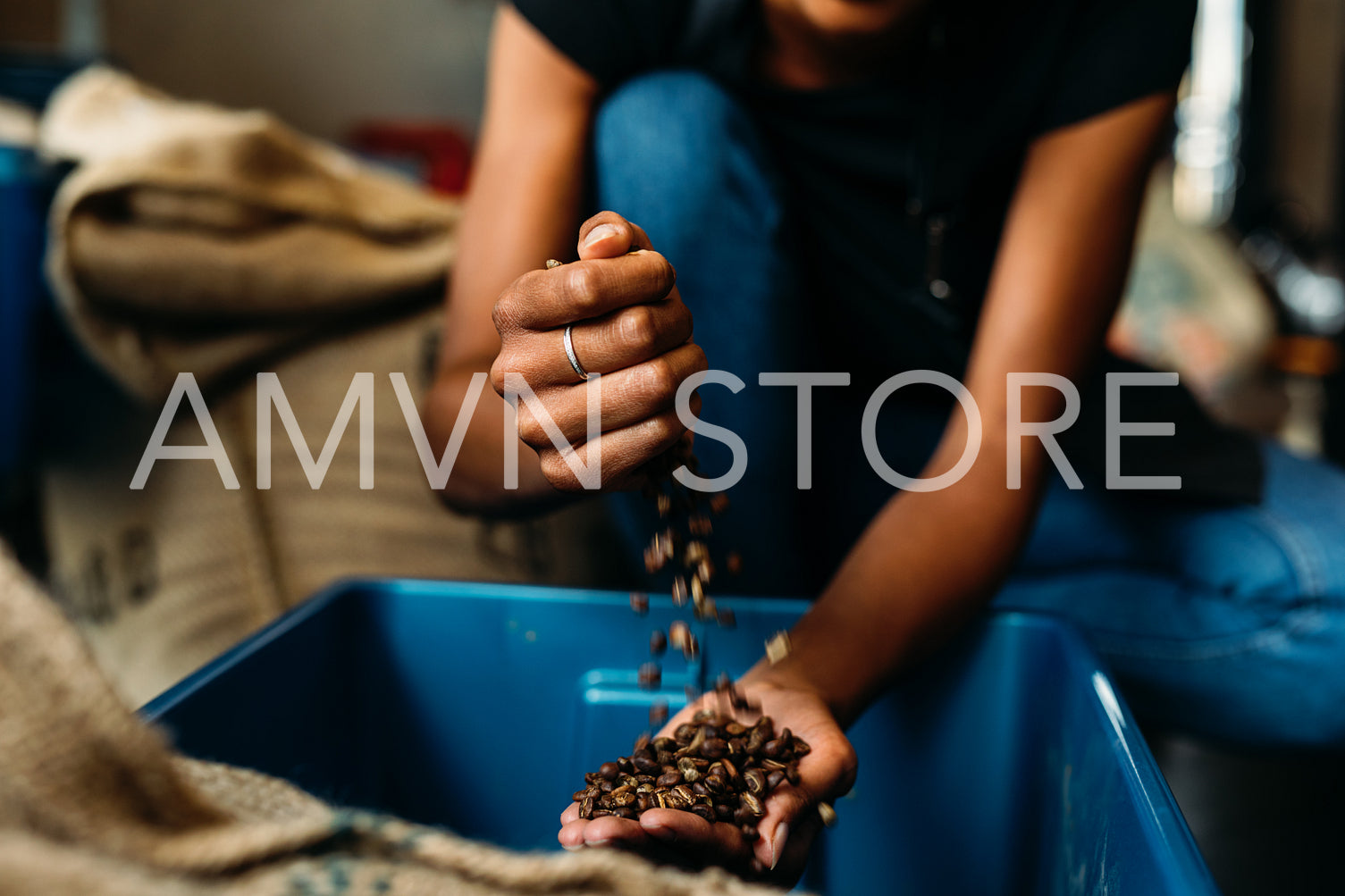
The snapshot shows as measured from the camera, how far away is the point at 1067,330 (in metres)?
0.76

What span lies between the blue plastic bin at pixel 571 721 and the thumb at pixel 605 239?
0.30 meters

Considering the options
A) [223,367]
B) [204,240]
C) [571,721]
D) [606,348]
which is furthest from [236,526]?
[606,348]

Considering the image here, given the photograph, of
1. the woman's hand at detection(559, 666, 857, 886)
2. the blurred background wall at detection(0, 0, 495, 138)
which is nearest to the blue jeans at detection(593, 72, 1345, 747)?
the woman's hand at detection(559, 666, 857, 886)

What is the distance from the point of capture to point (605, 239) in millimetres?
447

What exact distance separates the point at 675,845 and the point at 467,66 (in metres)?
2.29

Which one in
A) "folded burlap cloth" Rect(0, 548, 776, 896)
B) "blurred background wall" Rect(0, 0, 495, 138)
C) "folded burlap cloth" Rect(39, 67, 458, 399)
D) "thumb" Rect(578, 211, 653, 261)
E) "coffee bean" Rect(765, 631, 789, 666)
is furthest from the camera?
"blurred background wall" Rect(0, 0, 495, 138)

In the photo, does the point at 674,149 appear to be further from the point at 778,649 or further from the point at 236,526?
the point at 236,526

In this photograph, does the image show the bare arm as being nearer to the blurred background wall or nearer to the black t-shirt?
the black t-shirt

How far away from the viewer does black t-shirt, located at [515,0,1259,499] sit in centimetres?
77

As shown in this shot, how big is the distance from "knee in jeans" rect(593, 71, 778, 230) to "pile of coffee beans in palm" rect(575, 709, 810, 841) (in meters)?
0.42

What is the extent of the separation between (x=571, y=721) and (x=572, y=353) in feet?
1.17

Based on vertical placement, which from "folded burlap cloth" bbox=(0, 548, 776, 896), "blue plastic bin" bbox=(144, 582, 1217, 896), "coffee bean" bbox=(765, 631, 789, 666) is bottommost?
"blue plastic bin" bbox=(144, 582, 1217, 896)

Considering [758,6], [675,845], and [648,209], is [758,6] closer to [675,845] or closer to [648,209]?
[648,209]

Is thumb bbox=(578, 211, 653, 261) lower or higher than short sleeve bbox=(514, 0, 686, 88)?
lower
